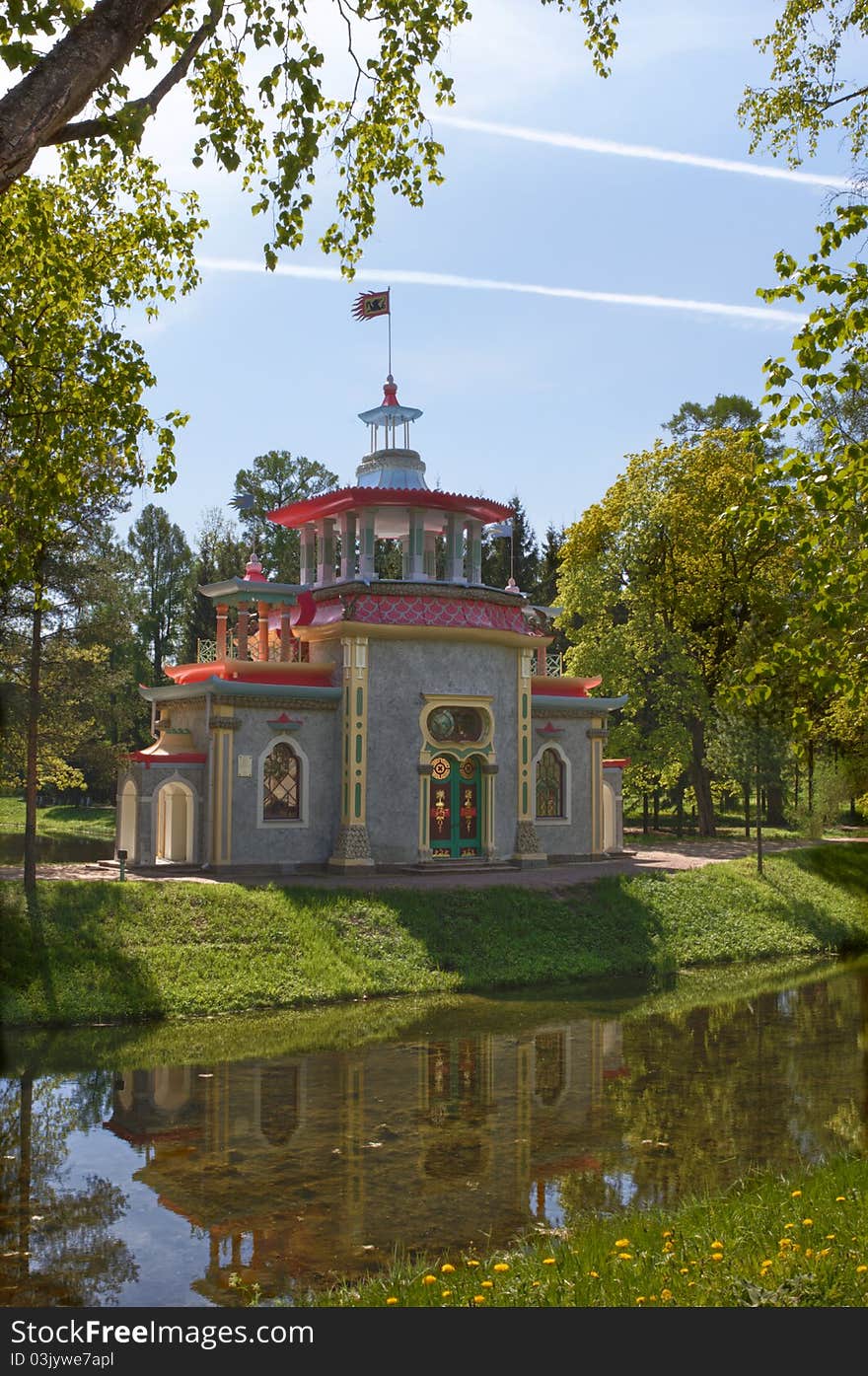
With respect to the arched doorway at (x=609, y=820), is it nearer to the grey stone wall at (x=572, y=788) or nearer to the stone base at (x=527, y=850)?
the grey stone wall at (x=572, y=788)

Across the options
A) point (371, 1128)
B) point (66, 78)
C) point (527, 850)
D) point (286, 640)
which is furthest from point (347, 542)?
point (66, 78)

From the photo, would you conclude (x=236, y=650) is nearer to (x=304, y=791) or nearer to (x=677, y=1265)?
(x=304, y=791)

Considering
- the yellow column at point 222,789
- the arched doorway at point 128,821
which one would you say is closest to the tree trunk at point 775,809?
the arched doorway at point 128,821

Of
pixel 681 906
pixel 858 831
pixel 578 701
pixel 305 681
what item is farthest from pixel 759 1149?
pixel 858 831

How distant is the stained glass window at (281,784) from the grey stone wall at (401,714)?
1481 mm

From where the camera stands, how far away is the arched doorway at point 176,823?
78.9 ft

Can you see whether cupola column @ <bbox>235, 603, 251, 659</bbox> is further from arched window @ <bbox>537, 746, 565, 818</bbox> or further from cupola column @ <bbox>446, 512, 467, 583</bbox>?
arched window @ <bbox>537, 746, 565, 818</bbox>

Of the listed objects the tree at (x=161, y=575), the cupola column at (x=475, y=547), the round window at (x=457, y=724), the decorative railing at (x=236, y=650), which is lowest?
the round window at (x=457, y=724)

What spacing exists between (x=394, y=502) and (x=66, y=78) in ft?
61.7

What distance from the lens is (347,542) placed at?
26656 millimetres

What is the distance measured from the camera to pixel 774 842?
3516 cm

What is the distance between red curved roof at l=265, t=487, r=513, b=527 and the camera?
25828 millimetres

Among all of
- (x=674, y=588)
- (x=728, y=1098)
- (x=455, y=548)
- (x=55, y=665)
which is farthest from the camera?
(x=674, y=588)
